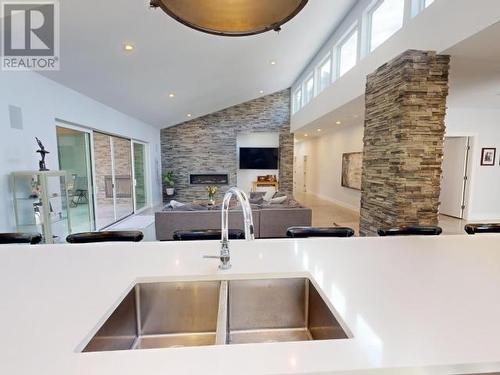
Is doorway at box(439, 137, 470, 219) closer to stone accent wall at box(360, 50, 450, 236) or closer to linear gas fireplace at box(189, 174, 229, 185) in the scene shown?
stone accent wall at box(360, 50, 450, 236)

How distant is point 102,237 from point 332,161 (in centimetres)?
852

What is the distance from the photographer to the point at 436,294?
1.02 metres

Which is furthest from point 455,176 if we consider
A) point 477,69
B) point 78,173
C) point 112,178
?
point 78,173

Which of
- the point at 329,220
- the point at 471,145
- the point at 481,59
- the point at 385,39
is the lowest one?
the point at 329,220

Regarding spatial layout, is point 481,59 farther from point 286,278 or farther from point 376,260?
point 286,278

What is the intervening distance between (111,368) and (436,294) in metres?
1.14

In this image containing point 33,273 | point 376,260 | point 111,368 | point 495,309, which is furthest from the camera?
point 376,260

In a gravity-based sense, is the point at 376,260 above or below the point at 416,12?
below

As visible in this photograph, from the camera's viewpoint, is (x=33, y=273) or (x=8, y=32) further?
(x=8, y=32)

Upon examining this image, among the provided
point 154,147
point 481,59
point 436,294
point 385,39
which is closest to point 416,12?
point 385,39

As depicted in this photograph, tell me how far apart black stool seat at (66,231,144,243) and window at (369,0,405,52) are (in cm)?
437

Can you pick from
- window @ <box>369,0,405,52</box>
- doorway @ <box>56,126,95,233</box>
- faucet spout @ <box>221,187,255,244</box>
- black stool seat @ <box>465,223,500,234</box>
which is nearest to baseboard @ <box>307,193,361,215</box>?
window @ <box>369,0,405,52</box>

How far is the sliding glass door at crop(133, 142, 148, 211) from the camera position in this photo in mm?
7480

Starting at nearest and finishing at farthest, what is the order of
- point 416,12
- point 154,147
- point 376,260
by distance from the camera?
point 376,260 < point 416,12 < point 154,147
